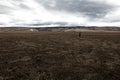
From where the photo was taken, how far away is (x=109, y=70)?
36.0ft

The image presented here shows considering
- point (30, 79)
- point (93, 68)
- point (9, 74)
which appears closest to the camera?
point (30, 79)

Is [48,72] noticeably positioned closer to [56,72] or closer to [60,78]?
[56,72]

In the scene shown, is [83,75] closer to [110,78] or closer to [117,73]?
[110,78]

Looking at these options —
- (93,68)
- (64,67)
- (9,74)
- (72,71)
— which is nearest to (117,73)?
(93,68)

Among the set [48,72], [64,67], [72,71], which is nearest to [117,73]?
[72,71]

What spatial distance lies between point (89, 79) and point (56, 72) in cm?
232

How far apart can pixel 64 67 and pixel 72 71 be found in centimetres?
109

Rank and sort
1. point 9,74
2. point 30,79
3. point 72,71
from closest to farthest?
point 30,79 → point 9,74 → point 72,71

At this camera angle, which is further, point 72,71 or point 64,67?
point 64,67

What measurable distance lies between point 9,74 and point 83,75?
4.73 meters

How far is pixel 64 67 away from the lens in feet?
38.0

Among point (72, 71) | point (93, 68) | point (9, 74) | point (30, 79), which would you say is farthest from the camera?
point (93, 68)

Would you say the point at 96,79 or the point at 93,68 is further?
the point at 93,68

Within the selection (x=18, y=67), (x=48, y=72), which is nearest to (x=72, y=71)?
(x=48, y=72)
